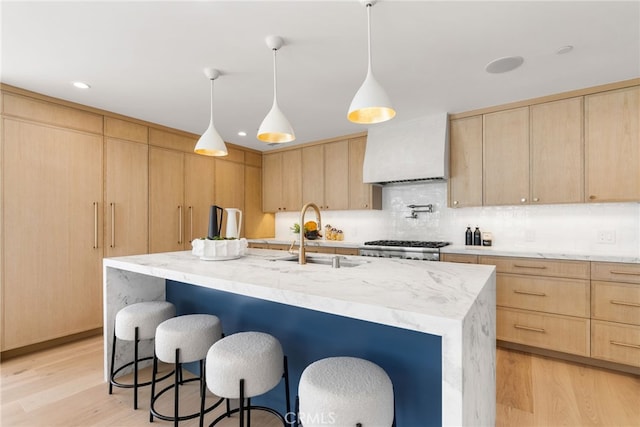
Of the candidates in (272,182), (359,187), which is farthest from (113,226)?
(359,187)

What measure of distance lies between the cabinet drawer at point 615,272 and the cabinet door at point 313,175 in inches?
116

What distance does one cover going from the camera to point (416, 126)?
3529 millimetres

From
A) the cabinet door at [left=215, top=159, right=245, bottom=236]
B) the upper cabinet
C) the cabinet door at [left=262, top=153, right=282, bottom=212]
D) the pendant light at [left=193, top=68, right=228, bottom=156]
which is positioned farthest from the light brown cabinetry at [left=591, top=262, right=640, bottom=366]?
the cabinet door at [left=215, top=159, right=245, bottom=236]

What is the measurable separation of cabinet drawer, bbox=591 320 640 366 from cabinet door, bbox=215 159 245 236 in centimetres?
414

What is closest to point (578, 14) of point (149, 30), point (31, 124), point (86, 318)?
point (149, 30)

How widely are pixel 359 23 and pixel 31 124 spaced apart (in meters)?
3.01

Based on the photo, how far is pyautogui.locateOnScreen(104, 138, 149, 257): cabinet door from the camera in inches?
130

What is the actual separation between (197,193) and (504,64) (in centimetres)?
365

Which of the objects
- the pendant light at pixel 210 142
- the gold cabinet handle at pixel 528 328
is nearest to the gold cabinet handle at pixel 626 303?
the gold cabinet handle at pixel 528 328

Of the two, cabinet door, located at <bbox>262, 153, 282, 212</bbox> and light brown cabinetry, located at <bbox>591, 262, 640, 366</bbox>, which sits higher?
cabinet door, located at <bbox>262, 153, 282, 212</bbox>

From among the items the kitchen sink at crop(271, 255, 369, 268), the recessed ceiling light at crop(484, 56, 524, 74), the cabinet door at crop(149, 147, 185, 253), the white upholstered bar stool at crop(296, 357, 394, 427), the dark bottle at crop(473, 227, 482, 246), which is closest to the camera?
the white upholstered bar stool at crop(296, 357, 394, 427)

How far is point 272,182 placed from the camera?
511 cm

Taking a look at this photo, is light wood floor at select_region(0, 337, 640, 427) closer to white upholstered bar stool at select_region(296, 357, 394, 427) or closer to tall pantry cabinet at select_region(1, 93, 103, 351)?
tall pantry cabinet at select_region(1, 93, 103, 351)

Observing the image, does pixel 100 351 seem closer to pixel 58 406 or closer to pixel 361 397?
pixel 58 406
